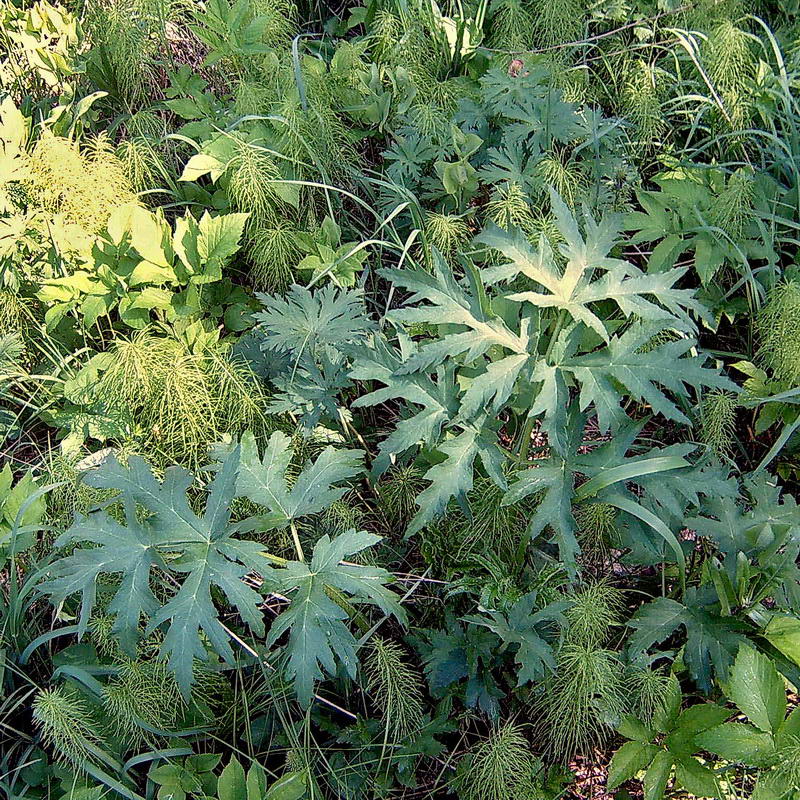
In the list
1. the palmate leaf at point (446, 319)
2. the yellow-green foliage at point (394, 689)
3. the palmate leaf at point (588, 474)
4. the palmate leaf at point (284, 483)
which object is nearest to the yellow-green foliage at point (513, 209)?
the palmate leaf at point (446, 319)

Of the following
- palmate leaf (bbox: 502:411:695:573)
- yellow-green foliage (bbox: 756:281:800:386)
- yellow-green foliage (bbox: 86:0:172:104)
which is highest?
yellow-green foliage (bbox: 86:0:172:104)

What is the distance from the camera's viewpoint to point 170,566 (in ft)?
5.03

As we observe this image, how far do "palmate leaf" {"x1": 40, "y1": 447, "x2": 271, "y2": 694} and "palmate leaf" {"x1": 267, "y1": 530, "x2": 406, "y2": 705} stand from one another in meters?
0.07

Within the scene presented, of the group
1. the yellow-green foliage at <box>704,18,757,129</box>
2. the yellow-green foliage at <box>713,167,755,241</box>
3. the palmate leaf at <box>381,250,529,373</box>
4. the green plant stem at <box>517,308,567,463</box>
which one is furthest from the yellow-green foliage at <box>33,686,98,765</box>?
the yellow-green foliage at <box>704,18,757,129</box>

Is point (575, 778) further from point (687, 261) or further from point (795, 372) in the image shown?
point (687, 261)

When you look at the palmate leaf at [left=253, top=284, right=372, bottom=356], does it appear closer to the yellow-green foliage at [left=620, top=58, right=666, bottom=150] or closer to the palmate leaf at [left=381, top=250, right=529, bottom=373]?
the palmate leaf at [left=381, top=250, right=529, bottom=373]

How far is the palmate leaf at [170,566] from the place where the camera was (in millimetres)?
1424

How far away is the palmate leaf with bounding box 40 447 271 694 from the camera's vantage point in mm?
1424

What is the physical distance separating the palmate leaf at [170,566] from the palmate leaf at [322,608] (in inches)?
2.8

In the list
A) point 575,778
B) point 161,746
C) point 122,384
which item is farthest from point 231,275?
point 575,778

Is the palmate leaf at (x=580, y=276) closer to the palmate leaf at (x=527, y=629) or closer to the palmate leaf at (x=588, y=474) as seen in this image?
the palmate leaf at (x=588, y=474)

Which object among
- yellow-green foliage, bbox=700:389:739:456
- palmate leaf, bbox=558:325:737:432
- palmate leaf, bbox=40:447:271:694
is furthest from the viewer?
yellow-green foliage, bbox=700:389:739:456

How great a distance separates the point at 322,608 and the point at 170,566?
0.33 metres

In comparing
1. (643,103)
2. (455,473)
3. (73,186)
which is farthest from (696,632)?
(73,186)
